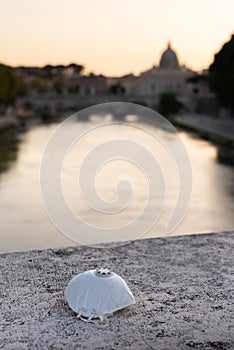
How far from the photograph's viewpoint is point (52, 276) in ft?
22.8

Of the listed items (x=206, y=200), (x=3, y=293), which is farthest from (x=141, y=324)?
(x=206, y=200)

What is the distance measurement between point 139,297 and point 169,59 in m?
89.8

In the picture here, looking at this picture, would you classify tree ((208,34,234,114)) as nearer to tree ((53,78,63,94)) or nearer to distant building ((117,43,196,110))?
tree ((53,78,63,94))

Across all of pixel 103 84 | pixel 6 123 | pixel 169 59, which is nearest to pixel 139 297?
pixel 6 123

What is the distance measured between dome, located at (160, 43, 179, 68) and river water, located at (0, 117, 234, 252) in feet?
228

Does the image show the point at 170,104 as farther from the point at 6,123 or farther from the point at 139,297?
the point at 139,297

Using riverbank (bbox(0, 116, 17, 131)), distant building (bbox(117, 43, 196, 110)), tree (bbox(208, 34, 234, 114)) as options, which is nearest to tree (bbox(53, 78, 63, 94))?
distant building (bbox(117, 43, 196, 110))

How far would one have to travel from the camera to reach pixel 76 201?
48.5 feet

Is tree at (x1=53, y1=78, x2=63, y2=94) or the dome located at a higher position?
the dome

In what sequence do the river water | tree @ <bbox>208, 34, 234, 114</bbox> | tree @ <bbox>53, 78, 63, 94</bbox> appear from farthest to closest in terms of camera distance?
tree @ <bbox>53, 78, 63, 94</bbox>, tree @ <bbox>208, 34, 234, 114</bbox>, the river water

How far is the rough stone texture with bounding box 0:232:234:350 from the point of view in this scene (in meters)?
5.19

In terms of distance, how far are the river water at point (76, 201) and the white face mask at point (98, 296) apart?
14.5 feet

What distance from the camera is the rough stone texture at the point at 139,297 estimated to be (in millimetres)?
5188

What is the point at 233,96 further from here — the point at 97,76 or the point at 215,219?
the point at 97,76
